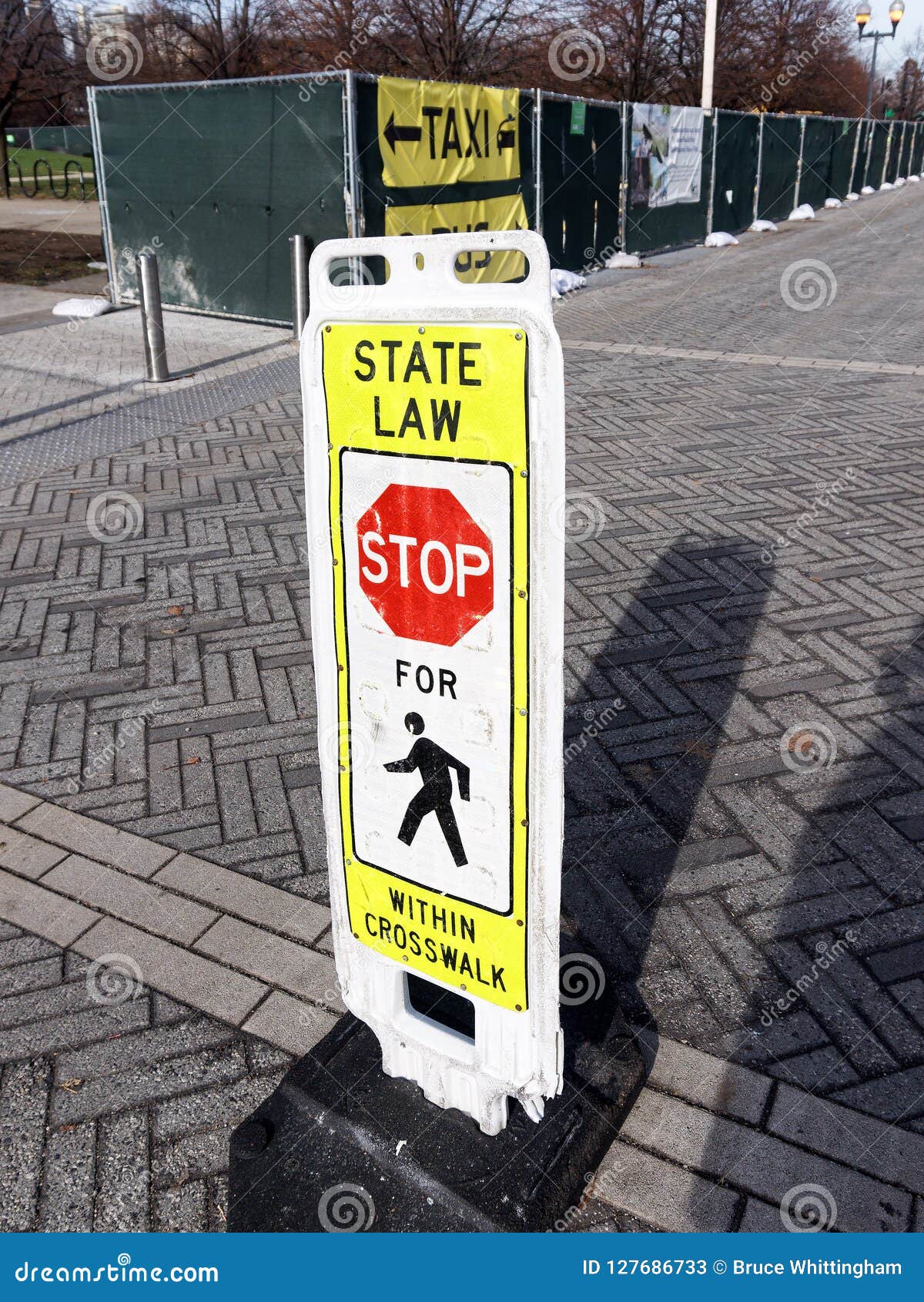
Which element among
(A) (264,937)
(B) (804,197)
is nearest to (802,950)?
(A) (264,937)

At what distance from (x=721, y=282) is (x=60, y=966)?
55.6 ft

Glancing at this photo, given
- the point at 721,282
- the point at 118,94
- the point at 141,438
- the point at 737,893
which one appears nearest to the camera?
the point at 737,893

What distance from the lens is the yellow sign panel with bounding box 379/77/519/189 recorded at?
39.9 ft

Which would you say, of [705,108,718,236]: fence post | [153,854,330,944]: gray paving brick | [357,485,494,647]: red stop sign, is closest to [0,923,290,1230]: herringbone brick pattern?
[153,854,330,944]: gray paving brick

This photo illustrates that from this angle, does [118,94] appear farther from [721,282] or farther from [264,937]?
[264,937]

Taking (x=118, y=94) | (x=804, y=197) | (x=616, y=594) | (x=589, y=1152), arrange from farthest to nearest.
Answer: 1. (x=804, y=197)
2. (x=118, y=94)
3. (x=616, y=594)
4. (x=589, y=1152)

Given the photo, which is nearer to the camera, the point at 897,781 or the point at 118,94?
the point at 897,781

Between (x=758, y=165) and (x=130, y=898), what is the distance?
87.4 ft

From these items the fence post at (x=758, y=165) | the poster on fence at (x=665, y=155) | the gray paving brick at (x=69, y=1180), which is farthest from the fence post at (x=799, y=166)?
the gray paving brick at (x=69, y=1180)

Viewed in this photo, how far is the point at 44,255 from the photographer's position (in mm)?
20219

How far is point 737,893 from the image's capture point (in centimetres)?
373

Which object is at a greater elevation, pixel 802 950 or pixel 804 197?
pixel 804 197

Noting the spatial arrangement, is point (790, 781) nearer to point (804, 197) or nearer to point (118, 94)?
point (118, 94)

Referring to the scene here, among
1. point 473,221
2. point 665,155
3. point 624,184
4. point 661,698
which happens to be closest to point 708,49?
point 665,155
